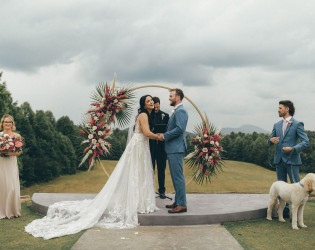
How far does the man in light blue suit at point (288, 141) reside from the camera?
7.34 m

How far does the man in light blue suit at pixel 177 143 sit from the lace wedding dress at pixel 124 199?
22.5 inches

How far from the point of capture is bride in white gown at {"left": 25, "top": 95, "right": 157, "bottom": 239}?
283 inches

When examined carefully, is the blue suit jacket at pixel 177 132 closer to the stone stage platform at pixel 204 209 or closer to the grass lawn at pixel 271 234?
the stone stage platform at pixel 204 209

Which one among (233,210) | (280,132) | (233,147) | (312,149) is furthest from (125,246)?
A: (233,147)

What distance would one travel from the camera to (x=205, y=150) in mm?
8773

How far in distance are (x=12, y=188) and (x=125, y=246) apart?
3684mm

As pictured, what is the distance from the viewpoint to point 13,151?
792cm

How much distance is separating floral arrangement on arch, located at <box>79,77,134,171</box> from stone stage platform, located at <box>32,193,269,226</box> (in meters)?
1.75

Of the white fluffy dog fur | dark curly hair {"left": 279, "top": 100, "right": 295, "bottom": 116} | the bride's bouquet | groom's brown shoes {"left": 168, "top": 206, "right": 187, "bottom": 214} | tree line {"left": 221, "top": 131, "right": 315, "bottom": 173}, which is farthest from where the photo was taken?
tree line {"left": 221, "top": 131, "right": 315, "bottom": 173}

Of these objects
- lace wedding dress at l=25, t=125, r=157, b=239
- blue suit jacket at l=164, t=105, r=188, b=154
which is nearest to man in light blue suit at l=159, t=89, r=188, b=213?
blue suit jacket at l=164, t=105, r=188, b=154

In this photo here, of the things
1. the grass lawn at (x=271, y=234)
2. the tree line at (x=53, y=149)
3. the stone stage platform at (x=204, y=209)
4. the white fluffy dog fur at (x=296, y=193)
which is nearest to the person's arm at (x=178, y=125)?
the stone stage platform at (x=204, y=209)

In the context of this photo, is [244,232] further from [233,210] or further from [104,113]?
[104,113]

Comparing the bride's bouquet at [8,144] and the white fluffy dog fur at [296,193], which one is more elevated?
the bride's bouquet at [8,144]

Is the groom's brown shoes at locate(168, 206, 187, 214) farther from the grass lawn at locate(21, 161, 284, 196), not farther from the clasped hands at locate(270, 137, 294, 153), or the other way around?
the grass lawn at locate(21, 161, 284, 196)
